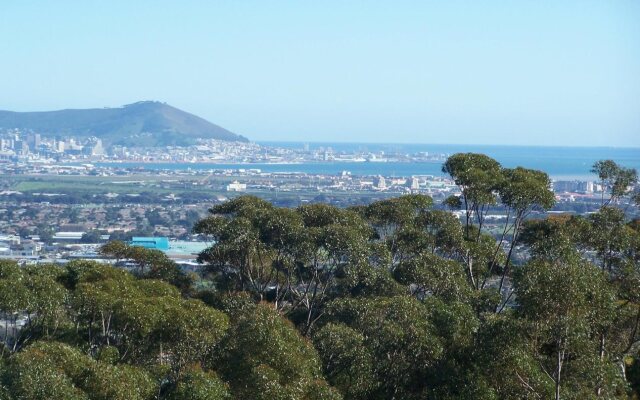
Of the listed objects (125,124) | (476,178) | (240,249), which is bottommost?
(125,124)

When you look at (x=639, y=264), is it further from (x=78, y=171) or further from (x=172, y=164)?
(x=172, y=164)

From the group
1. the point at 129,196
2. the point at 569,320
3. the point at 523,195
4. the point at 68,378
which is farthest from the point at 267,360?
the point at 129,196

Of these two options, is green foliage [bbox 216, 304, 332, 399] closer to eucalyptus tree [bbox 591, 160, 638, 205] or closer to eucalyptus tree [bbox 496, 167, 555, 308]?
eucalyptus tree [bbox 496, 167, 555, 308]

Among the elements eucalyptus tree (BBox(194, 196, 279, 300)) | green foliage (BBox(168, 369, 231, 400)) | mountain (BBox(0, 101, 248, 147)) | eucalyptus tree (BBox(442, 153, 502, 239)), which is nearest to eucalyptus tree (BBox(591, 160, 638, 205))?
eucalyptus tree (BBox(442, 153, 502, 239))

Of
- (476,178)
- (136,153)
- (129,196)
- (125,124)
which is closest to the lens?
(476,178)

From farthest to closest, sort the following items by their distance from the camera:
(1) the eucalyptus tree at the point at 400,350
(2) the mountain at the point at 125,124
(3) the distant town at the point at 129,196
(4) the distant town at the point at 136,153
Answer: (2) the mountain at the point at 125,124 → (4) the distant town at the point at 136,153 → (3) the distant town at the point at 129,196 → (1) the eucalyptus tree at the point at 400,350

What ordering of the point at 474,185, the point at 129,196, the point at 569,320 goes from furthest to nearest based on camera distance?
the point at 129,196
the point at 474,185
the point at 569,320

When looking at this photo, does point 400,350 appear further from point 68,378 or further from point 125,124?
point 125,124

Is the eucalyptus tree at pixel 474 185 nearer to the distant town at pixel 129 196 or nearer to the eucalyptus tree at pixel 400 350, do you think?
the eucalyptus tree at pixel 400 350

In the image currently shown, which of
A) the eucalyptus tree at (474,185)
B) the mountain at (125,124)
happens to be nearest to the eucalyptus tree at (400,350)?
the eucalyptus tree at (474,185)
